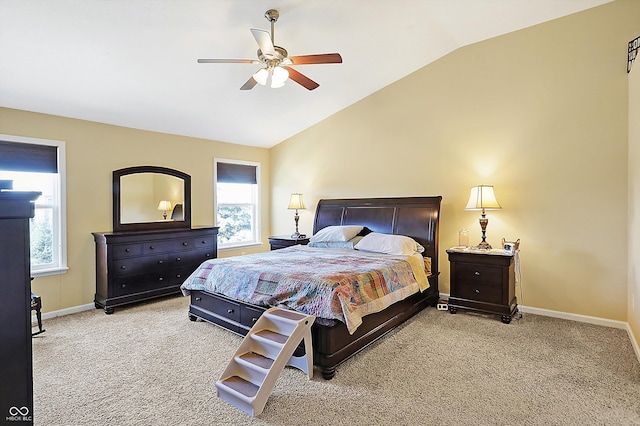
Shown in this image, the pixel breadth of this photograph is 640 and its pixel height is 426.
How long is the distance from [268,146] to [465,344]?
4.87 m

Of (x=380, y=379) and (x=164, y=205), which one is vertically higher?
(x=164, y=205)

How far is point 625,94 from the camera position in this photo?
11.6 feet

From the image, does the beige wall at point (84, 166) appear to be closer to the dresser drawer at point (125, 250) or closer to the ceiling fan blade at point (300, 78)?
the dresser drawer at point (125, 250)

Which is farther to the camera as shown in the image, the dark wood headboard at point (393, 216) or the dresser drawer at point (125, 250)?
the dark wood headboard at point (393, 216)

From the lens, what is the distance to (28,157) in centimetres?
390

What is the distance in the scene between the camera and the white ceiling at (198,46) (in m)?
2.95

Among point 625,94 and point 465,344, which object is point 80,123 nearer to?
point 465,344

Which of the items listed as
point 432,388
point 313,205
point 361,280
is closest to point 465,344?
point 432,388

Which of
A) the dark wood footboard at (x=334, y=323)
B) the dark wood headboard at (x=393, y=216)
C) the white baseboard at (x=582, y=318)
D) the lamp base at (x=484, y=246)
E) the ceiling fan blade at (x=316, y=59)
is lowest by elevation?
the white baseboard at (x=582, y=318)

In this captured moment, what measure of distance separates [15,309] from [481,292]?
411 cm

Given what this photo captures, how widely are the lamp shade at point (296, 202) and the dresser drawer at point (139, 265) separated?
84.3 inches

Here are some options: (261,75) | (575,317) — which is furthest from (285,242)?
(575,317)

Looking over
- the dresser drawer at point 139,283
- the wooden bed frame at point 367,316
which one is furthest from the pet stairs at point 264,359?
the dresser drawer at point 139,283

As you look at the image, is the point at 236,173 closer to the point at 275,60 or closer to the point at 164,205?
the point at 164,205
